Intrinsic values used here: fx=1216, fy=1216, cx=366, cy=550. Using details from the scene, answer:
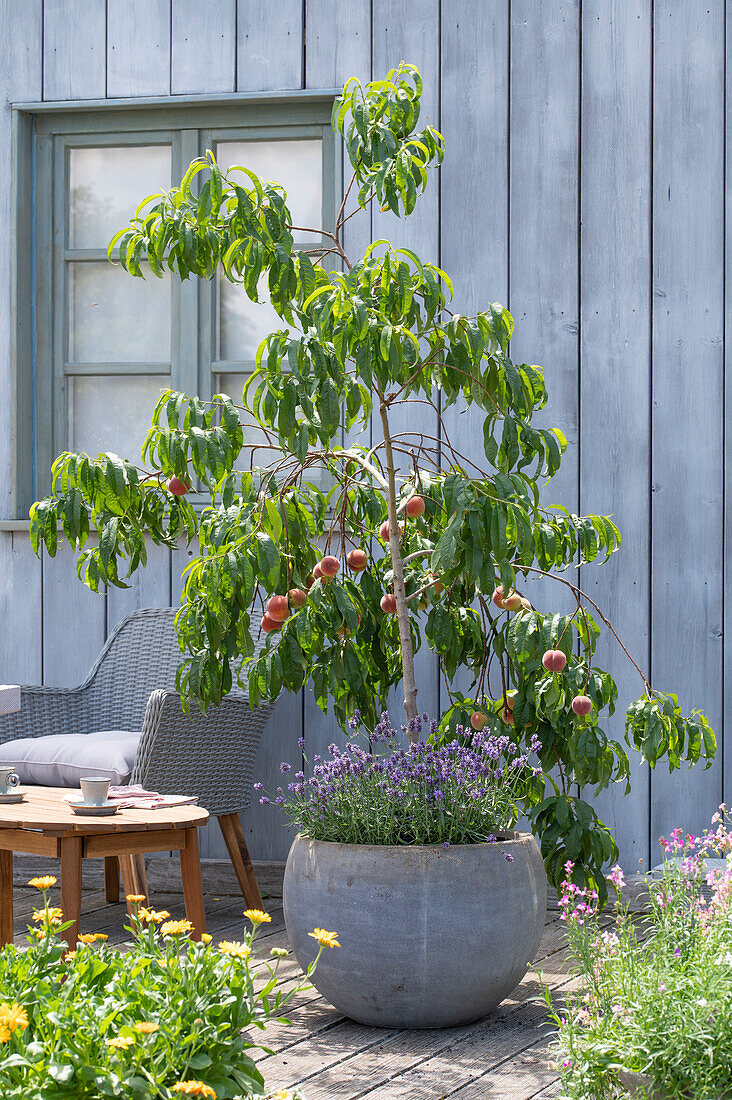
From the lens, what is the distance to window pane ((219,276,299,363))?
3.74m

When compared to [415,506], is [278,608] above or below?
below

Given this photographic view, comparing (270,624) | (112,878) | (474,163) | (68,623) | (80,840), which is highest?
(474,163)

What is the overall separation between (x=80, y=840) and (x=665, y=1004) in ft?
4.06

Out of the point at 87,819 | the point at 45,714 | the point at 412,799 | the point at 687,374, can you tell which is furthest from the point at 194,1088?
the point at 687,374

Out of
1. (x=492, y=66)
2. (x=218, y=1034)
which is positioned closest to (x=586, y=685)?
(x=218, y=1034)

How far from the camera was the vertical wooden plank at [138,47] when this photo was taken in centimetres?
366

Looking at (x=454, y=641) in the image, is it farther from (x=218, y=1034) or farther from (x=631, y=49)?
(x=631, y=49)

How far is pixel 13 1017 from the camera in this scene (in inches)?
49.9

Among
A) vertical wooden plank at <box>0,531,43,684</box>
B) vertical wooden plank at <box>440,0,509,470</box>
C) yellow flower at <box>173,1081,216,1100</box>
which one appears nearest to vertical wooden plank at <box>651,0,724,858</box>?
vertical wooden plank at <box>440,0,509,470</box>

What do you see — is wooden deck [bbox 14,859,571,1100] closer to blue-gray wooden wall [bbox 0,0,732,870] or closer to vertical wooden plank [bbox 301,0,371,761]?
vertical wooden plank [bbox 301,0,371,761]

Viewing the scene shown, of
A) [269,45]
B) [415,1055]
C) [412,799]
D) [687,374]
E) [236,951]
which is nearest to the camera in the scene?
[236,951]

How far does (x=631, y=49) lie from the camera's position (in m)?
3.43

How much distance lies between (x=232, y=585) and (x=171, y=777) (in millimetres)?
843

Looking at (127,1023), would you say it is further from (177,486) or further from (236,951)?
(177,486)
